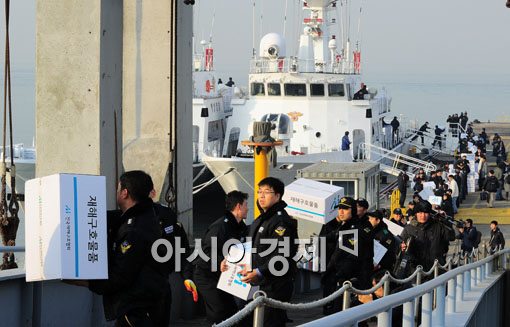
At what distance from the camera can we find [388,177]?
4253 cm

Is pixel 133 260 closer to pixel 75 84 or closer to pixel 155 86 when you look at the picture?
pixel 75 84

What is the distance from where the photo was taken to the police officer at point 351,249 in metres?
9.30

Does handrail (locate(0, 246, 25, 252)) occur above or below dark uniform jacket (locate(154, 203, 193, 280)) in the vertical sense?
below

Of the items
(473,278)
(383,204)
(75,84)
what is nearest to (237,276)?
(75,84)

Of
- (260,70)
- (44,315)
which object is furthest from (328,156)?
(44,315)

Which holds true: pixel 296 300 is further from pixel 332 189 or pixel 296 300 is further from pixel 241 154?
pixel 241 154

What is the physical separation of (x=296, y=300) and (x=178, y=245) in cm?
680

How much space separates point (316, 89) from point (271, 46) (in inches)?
91.4

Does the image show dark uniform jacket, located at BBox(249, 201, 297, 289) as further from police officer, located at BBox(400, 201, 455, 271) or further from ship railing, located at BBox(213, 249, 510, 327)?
police officer, located at BBox(400, 201, 455, 271)

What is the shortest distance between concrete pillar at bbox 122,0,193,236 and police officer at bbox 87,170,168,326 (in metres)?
4.61

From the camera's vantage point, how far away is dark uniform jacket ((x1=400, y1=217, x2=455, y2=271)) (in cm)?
1106

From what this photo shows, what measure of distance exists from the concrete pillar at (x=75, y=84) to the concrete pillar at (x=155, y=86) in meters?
1.06

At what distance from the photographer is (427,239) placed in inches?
439

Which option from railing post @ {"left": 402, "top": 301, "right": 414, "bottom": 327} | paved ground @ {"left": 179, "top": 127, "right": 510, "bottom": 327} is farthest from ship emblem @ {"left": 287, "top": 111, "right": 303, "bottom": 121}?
railing post @ {"left": 402, "top": 301, "right": 414, "bottom": 327}
